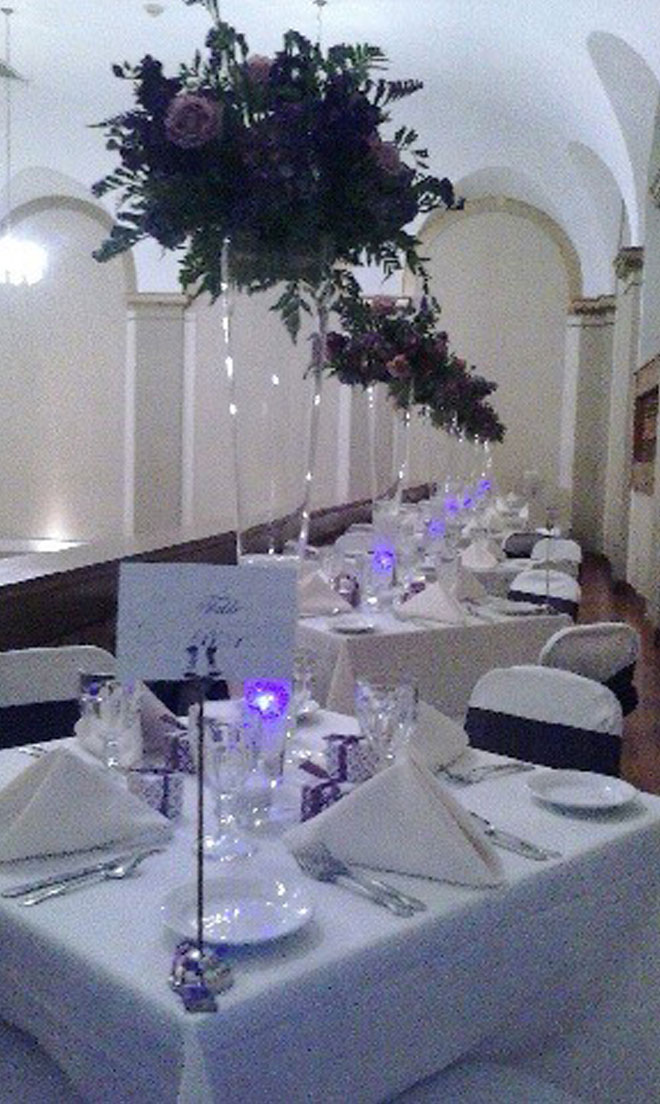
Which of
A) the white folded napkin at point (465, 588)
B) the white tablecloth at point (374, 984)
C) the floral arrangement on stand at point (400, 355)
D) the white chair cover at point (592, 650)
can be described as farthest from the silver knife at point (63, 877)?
the floral arrangement on stand at point (400, 355)

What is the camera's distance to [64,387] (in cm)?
1366

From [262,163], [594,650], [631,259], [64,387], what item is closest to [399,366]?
[594,650]

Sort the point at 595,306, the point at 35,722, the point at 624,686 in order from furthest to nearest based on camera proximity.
Result: 1. the point at 595,306
2. the point at 624,686
3. the point at 35,722

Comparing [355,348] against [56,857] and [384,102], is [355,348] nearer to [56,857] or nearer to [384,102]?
[384,102]

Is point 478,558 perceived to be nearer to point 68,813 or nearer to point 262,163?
point 262,163

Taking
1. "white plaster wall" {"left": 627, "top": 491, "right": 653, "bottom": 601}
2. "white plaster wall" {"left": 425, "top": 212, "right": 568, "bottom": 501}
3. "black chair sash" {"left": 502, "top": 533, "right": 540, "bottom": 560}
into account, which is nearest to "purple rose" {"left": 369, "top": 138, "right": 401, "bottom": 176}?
"black chair sash" {"left": 502, "top": 533, "right": 540, "bottom": 560}

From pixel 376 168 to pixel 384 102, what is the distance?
0.65ft

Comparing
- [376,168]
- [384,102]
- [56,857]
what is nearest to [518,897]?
[56,857]

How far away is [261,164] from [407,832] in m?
1.24

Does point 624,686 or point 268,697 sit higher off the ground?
point 268,697

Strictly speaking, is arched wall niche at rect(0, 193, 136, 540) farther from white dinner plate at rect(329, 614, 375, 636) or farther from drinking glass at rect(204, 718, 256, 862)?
drinking glass at rect(204, 718, 256, 862)

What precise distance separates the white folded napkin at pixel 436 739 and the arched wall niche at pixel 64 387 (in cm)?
1178

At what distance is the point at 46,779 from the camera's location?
170 cm

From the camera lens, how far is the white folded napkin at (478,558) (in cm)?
573
